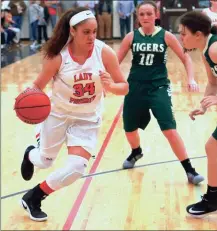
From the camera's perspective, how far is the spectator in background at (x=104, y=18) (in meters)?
19.6

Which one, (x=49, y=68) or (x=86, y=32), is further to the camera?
(x=49, y=68)

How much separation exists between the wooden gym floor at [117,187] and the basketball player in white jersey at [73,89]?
0.89 feet

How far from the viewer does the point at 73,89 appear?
3.75 meters

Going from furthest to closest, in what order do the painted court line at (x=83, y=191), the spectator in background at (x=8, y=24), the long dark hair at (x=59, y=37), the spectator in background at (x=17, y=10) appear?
the spectator in background at (x=17, y=10) → the spectator in background at (x=8, y=24) → the painted court line at (x=83, y=191) → the long dark hair at (x=59, y=37)

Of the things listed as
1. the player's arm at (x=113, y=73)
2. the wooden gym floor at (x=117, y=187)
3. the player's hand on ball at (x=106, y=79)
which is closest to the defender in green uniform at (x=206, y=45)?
the wooden gym floor at (x=117, y=187)

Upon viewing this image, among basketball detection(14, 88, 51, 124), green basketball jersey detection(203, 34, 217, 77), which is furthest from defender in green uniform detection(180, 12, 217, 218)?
basketball detection(14, 88, 51, 124)

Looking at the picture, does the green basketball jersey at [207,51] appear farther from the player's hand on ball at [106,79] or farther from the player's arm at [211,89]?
the player's hand on ball at [106,79]

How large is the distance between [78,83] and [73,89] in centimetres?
6

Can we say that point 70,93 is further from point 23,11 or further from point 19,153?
point 23,11

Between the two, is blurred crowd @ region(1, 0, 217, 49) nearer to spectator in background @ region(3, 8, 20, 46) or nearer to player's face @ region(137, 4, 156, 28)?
spectator in background @ region(3, 8, 20, 46)

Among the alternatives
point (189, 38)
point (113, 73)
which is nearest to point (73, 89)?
point (113, 73)

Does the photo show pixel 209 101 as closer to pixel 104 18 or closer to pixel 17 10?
pixel 17 10

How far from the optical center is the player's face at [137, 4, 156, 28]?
15.3 feet

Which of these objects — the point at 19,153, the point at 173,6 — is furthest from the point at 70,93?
the point at 173,6
